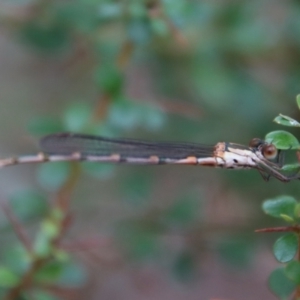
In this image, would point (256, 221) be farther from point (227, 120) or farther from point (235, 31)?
point (235, 31)

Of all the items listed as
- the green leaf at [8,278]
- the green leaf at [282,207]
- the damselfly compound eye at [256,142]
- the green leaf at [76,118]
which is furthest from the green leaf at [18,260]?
the green leaf at [282,207]

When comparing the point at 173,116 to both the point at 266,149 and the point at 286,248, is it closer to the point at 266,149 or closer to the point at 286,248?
the point at 266,149

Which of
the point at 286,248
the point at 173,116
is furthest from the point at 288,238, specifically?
the point at 173,116

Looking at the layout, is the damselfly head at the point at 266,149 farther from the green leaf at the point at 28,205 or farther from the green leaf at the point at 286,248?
the green leaf at the point at 28,205

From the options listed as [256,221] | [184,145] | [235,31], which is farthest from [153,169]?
[184,145]

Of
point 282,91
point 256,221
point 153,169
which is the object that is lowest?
point 256,221

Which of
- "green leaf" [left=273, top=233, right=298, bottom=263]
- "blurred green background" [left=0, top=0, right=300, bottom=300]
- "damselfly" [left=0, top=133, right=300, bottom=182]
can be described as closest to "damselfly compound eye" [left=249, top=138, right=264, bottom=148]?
"damselfly" [left=0, top=133, right=300, bottom=182]
